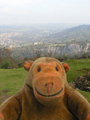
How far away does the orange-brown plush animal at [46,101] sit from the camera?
1.66m

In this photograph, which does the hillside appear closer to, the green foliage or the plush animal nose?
the green foliage

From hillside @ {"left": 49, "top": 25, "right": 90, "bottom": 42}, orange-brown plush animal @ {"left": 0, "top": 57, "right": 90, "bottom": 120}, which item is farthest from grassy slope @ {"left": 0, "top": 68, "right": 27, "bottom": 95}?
hillside @ {"left": 49, "top": 25, "right": 90, "bottom": 42}

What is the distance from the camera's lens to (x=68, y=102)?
6.75ft

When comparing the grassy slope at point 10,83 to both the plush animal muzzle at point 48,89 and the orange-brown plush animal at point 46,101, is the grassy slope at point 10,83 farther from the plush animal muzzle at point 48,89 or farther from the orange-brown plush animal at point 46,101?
the plush animal muzzle at point 48,89

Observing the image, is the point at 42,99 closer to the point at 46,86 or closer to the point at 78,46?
the point at 46,86

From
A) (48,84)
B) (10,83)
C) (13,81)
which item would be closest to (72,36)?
(13,81)

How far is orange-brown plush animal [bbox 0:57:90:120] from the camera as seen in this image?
1.66 metres

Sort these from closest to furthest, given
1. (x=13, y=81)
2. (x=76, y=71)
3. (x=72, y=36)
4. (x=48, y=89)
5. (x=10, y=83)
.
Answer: (x=48, y=89), (x=10, y=83), (x=13, y=81), (x=76, y=71), (x=72, y=36)

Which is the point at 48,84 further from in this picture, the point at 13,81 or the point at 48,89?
the point at 13,81

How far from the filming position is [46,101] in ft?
5.38

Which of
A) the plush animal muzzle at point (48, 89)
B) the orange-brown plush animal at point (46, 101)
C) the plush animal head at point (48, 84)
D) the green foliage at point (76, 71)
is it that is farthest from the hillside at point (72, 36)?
the plush animal muzzle at point (48, 89)

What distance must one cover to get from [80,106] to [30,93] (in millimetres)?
767

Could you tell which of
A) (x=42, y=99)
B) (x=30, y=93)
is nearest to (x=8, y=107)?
(x=30, y=93)

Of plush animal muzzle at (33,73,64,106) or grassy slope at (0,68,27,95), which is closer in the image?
plush animal muzzle at (33,73,64,106)
